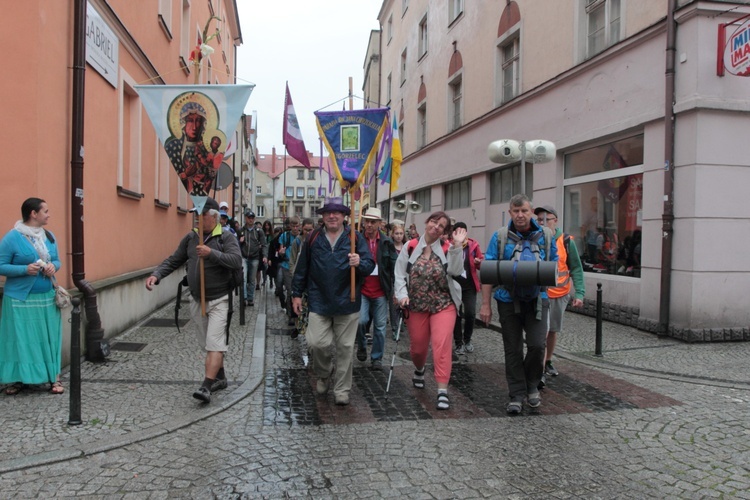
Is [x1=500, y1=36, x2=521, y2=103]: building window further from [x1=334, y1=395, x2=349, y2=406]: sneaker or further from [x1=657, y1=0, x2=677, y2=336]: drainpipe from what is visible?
[x1=334, y1=395, x2=349, y2=406]: sneaker

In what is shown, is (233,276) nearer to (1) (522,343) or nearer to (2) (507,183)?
(1) (522,343)

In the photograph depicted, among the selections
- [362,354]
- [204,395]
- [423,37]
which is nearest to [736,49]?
[362,354]

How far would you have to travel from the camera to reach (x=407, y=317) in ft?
18.6

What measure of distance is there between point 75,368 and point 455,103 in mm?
16582

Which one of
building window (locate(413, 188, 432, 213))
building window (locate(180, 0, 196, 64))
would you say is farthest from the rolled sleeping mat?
building window (locate(413, 188, 432, 213))

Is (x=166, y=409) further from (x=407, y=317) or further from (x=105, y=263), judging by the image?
(x=105, y=263)

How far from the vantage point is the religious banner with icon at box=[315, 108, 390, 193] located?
6.01 meters

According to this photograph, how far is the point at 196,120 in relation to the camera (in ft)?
18.6

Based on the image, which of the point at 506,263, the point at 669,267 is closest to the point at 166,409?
the point at 506,263

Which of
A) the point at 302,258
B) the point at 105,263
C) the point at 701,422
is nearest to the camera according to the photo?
the point at 701,422

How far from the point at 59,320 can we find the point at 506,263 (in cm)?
425

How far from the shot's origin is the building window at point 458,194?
58.4ft

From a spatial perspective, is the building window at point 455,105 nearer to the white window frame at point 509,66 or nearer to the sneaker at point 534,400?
the white window frame at point 509,66

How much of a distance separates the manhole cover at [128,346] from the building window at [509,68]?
10439 mm
